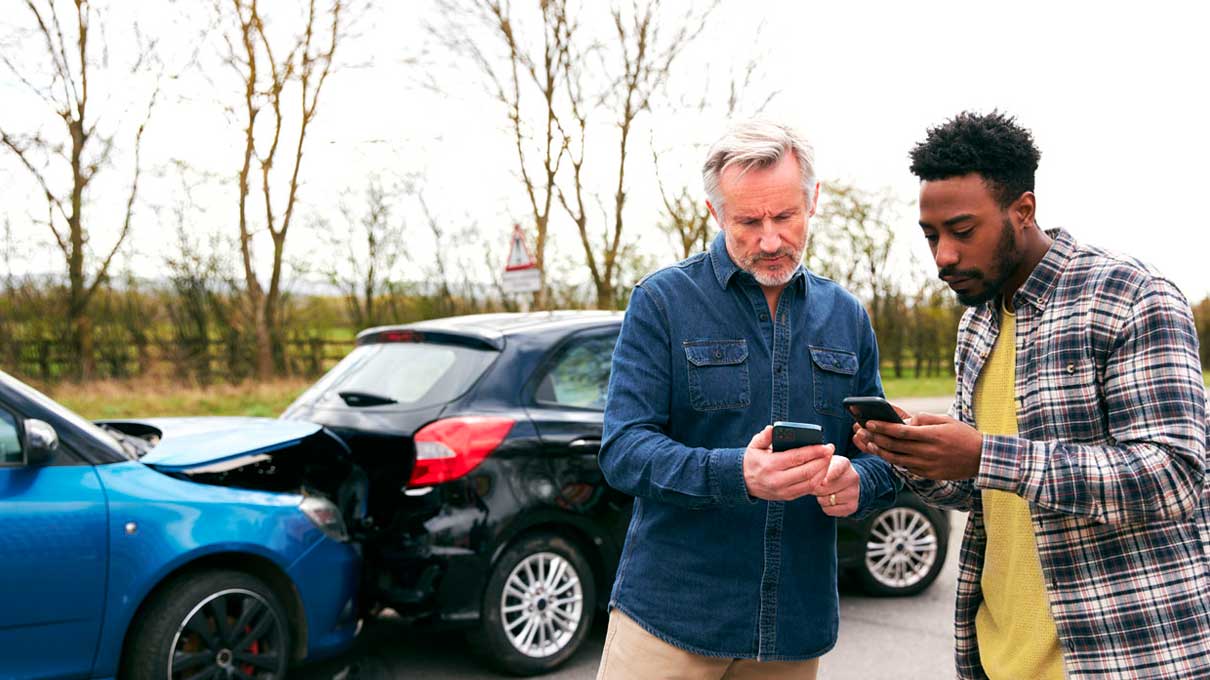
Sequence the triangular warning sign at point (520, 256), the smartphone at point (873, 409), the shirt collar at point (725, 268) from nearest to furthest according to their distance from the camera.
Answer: the smartphone at point (873, 409), the shirt collar at point (725, 268), the triangular warning sign at point (520, 256)

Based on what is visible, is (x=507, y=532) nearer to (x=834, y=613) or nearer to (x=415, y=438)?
(x=415, y=438)

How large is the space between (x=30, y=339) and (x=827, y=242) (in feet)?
70.5

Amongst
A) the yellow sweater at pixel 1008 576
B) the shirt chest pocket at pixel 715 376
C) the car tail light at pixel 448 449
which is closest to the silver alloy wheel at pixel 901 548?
the car tail light at pixel 448 449

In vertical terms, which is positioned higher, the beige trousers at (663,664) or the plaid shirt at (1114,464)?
the plaid shirt at (1114,464)

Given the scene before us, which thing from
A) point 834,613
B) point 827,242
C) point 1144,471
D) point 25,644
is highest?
point 827,242

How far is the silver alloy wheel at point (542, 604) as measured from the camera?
417 cm

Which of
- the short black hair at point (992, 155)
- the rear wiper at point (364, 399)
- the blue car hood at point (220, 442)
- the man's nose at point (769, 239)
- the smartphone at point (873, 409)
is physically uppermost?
the short black hair at point (992, 155)

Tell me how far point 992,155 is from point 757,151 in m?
0.47

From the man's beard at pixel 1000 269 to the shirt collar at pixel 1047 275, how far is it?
4cm

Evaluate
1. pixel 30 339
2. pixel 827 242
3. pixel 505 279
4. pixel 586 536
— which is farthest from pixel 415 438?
pixel 827 242

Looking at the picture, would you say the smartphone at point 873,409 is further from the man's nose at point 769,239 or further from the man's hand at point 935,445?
the man's nose at point 769,239

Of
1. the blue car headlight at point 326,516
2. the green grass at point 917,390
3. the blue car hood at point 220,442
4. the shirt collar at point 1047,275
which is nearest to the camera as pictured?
the shirt collar at point 1047,275

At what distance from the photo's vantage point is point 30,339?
51.1ft

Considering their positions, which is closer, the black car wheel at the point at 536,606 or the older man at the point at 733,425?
the older man at the point at 733,425
